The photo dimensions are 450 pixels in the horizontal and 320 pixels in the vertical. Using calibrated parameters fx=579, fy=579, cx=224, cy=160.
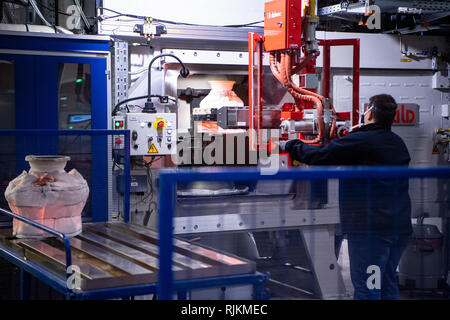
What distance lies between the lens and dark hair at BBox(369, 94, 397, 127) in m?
3.34

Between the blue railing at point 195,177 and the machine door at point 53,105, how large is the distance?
9.08 ft

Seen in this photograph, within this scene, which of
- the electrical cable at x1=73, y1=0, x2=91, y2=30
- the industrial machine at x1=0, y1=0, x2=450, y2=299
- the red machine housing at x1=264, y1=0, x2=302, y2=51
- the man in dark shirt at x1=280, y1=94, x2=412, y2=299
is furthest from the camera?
the electrical cable at x1=73, y1=0, x2=91, y2=30

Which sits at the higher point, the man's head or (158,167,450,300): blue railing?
the man's head

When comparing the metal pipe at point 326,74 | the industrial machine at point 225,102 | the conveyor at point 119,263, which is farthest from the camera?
the metal pipe at point 326,74

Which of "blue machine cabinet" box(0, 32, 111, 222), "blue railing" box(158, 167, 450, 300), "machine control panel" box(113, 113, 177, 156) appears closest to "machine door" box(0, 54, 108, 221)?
"blue machine cabinet" box(0, 32, 111, 222)

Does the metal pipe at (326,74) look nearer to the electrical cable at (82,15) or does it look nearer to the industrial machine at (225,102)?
the industrial machine at (225,102)

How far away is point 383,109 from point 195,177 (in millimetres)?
1959

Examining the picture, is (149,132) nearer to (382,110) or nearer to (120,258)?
(382,110)

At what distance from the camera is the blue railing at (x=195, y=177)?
1.67 metres

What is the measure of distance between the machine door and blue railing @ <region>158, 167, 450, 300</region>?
2.77 m

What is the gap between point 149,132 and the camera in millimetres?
4891

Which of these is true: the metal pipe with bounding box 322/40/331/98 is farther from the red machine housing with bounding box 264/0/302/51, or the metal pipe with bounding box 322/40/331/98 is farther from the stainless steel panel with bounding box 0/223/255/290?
the stainless steel panel with bounding box 0/223/255/290

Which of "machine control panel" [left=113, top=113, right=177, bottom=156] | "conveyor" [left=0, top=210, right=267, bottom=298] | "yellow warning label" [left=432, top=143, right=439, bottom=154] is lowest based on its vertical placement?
"conveyor" [left=0, top=210, right=267, bottom=298]

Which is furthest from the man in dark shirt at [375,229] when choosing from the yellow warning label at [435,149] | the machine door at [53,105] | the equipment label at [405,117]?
the yellow warning label at [435,149]
